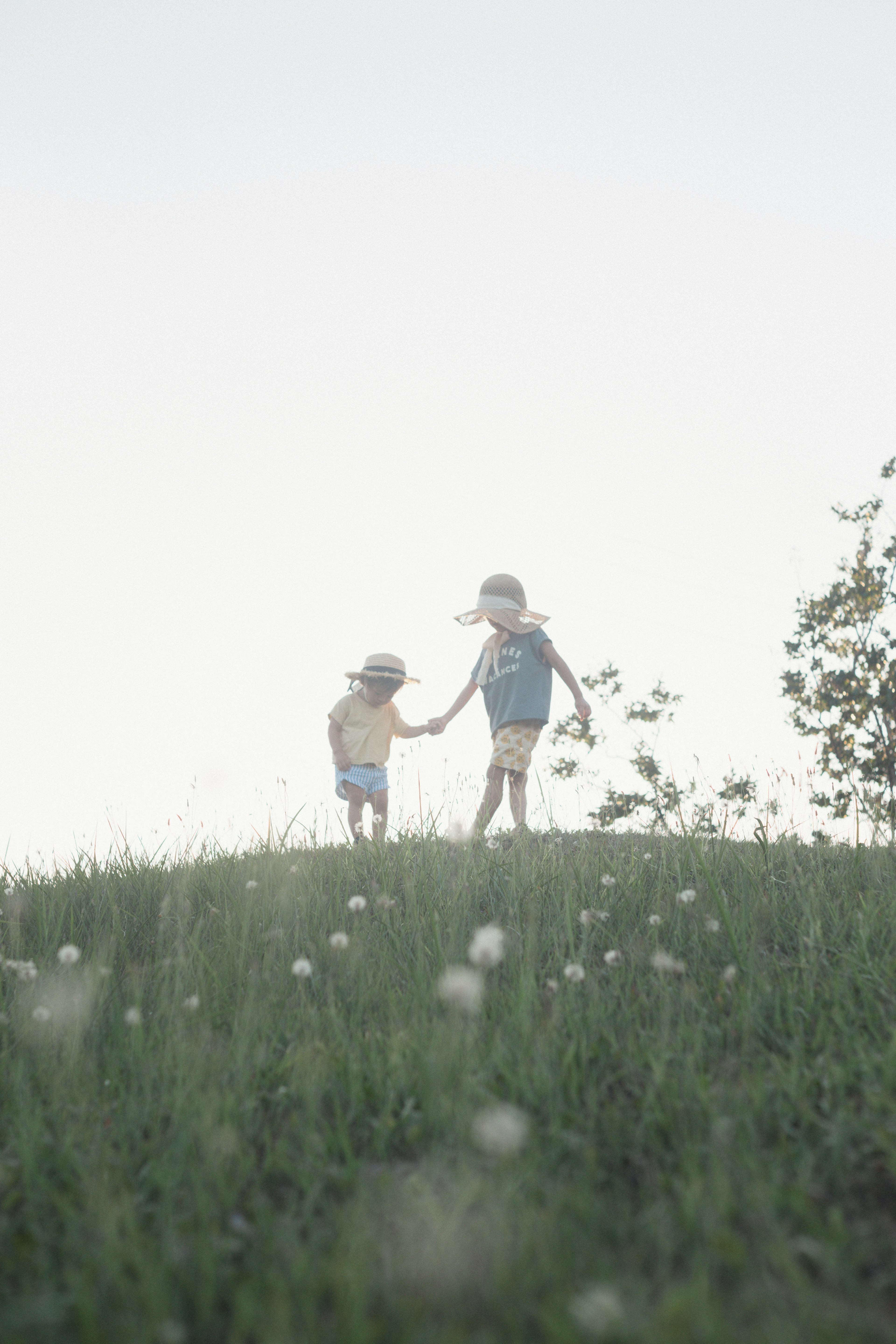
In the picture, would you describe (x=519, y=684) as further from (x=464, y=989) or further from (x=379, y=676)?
(x=464, y=989)

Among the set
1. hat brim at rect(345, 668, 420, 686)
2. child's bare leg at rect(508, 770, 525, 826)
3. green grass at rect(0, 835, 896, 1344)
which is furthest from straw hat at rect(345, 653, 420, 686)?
green grass at rect(0, 835, 896, 1344)

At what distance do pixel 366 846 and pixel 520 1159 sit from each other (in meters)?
2.84

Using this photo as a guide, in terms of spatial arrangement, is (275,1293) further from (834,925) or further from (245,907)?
(834,925)

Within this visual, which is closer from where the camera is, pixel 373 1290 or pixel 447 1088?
pixel 373 1290

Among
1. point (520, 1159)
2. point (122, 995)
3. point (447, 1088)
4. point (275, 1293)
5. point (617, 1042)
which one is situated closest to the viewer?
point (275, 1293)

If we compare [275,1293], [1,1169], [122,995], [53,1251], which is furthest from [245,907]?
[275,1293]

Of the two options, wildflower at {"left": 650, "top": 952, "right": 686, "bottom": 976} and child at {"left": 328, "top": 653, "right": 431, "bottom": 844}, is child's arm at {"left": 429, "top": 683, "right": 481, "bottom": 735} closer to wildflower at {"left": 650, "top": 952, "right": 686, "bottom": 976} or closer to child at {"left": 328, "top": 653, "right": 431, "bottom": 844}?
child at {"left": 328, "top": 653, "right": 431, "bottom": 844}

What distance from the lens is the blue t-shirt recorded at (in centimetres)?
720

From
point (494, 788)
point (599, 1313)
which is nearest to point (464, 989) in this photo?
point (599, 1313)

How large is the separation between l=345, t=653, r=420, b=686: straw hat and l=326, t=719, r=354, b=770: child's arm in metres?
0.49

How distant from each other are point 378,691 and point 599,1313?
6.61 meters

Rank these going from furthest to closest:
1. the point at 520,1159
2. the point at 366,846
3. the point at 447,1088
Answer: the point at 366,846, the point at 447,1088, the point at 520,1159

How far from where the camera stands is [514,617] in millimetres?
7504

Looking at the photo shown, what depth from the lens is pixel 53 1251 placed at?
1.58 m
